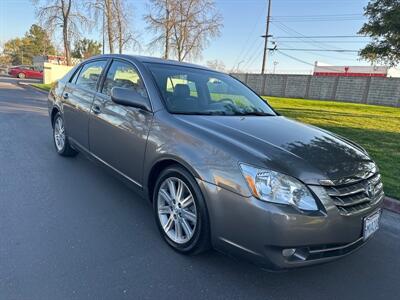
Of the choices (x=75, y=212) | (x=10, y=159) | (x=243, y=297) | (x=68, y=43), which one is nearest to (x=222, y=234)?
(x=243, y=297)

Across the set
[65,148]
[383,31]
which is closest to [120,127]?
[65,148]

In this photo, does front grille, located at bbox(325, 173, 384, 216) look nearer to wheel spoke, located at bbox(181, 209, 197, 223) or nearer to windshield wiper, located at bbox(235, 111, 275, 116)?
wheel spoke, located at bbox(181, 209, 197, 223)

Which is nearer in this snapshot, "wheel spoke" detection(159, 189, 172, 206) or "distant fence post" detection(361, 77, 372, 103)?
"wheel spoke" detection(159, 189, 172, 206)

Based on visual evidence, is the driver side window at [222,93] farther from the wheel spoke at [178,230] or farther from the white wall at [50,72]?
the white wall at [50,72]

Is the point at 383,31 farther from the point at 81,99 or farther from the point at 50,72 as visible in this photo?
the point at 50,72

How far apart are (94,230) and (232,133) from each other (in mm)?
1617

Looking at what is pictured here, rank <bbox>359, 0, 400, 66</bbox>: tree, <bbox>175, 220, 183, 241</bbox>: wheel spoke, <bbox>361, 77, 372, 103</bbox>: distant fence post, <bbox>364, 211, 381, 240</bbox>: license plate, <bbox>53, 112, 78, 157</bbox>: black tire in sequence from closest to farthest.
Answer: <bbox>364, 211, 381, 240</bbox>: license plate, <bbox>175, 220, 183, 241</bbox>: wheel spoke, <bbox>53, 112, 78, 157</bbox>: black tire, <bbox>359, 0, 400, 66</bbox>: tree, <bbox>361, 77, 372, 103</bbox>: distant fence post

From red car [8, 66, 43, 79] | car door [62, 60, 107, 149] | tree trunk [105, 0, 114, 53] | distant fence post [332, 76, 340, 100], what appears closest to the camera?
car door [62, 60, 107, 149]

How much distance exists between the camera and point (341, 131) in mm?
8719

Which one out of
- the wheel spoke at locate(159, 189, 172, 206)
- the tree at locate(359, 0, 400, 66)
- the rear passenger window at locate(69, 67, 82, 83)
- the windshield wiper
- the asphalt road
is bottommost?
the asphalt road

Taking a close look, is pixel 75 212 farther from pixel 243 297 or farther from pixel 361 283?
pixel 361 283

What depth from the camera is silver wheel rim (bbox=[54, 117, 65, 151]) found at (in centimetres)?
519

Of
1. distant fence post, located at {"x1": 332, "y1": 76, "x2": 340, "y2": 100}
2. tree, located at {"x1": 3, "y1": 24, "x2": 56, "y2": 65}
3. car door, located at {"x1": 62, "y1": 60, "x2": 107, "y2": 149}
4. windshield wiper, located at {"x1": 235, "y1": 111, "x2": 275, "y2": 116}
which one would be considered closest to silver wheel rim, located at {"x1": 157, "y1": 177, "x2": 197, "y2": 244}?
windshield wiper, located at {"x1": 235, "y1": 111, "x2": 275, "y2": 116}

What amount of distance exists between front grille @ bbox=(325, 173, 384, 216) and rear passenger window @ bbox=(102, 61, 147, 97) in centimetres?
198
